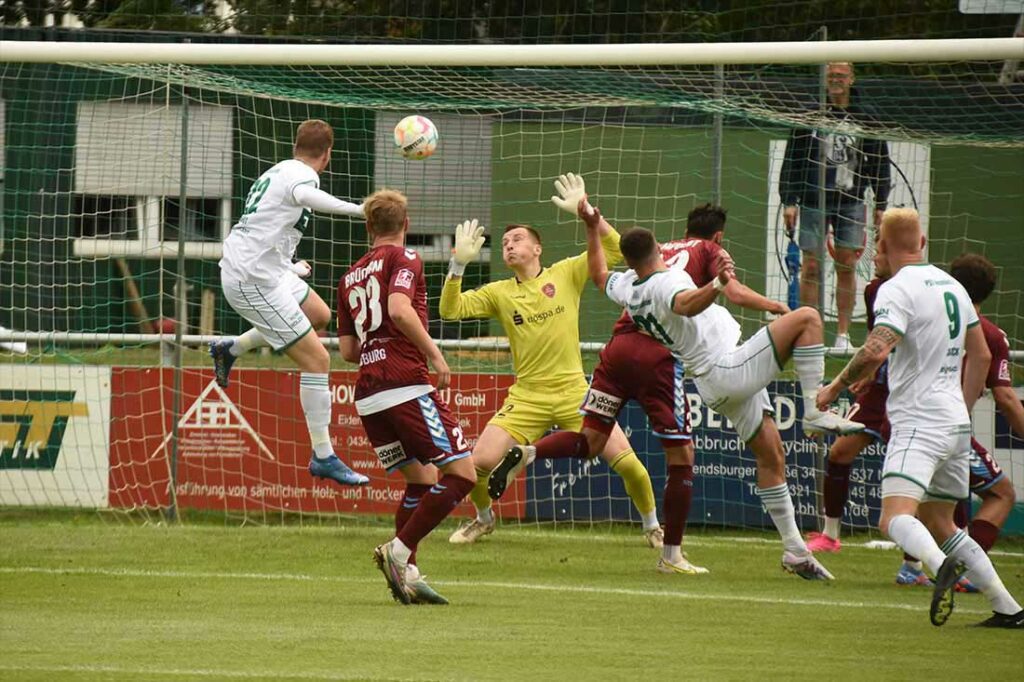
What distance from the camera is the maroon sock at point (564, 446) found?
9617mm

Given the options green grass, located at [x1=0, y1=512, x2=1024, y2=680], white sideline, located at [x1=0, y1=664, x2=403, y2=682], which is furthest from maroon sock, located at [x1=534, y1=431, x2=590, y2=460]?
white sideline, located at [x1=0, y1=664, x2=403, y2=682]

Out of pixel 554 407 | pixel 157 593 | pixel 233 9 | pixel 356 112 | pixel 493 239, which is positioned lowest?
pixel 157 593

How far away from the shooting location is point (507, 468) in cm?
893

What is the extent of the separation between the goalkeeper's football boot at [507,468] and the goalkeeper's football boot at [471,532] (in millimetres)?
1872

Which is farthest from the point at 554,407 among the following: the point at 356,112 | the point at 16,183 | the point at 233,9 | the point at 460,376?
the point at 233,9

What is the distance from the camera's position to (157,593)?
27.3 feet

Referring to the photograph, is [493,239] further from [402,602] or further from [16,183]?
[402,602]

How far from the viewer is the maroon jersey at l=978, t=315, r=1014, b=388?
871 cm

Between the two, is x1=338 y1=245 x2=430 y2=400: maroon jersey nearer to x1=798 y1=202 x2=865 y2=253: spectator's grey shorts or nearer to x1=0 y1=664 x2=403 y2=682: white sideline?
x1=0 y1=664 x2=403 y2=682: white sideline

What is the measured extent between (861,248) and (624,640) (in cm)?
657

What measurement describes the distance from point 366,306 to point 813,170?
5.40 meters

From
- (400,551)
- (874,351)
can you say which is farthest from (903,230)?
(400,551)

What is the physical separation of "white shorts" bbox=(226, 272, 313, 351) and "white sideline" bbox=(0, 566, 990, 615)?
1.59 meters

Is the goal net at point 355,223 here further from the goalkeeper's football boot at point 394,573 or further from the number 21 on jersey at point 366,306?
the goalkeeper's football boot at point 394,573
